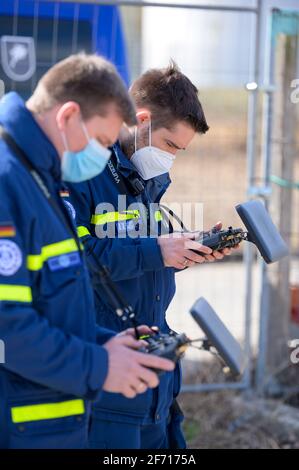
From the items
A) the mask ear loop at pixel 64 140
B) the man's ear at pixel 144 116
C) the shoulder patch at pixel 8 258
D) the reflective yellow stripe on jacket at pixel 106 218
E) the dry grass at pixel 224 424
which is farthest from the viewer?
the dry grass at pixel 224 424

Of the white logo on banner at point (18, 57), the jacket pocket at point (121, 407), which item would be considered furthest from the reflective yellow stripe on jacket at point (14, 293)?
the white logo on banner at point (18, 57)

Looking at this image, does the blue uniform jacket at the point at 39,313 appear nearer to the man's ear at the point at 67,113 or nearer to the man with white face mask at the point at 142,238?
the man's ear at the point at 67,113

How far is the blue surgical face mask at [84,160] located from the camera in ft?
6.31

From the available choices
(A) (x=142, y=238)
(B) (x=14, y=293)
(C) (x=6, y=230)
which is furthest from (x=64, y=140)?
(A) (x=142, y=238)

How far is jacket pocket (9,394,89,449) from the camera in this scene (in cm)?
190

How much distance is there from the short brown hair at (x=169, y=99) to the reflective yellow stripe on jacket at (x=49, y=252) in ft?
3.17

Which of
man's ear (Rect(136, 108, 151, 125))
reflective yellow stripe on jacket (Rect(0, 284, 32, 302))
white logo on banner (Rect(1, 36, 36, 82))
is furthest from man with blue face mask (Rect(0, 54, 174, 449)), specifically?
white logo on banner (Rect(1, 36, 36, 82))

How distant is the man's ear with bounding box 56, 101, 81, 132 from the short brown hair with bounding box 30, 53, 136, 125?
0.02 m

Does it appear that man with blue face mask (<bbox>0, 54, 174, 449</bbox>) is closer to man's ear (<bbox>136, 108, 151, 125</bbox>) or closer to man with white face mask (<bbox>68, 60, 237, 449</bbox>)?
man with white face mask (<bbox>68, 60, 237, 449</bbox>)

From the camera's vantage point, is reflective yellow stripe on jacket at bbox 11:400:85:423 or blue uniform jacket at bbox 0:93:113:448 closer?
blue uniform jacket at bbox 0:93:113:448

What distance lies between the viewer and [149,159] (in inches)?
110

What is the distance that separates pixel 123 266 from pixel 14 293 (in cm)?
84

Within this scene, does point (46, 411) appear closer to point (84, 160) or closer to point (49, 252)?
point (49, 252)

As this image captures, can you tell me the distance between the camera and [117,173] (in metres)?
2.71
